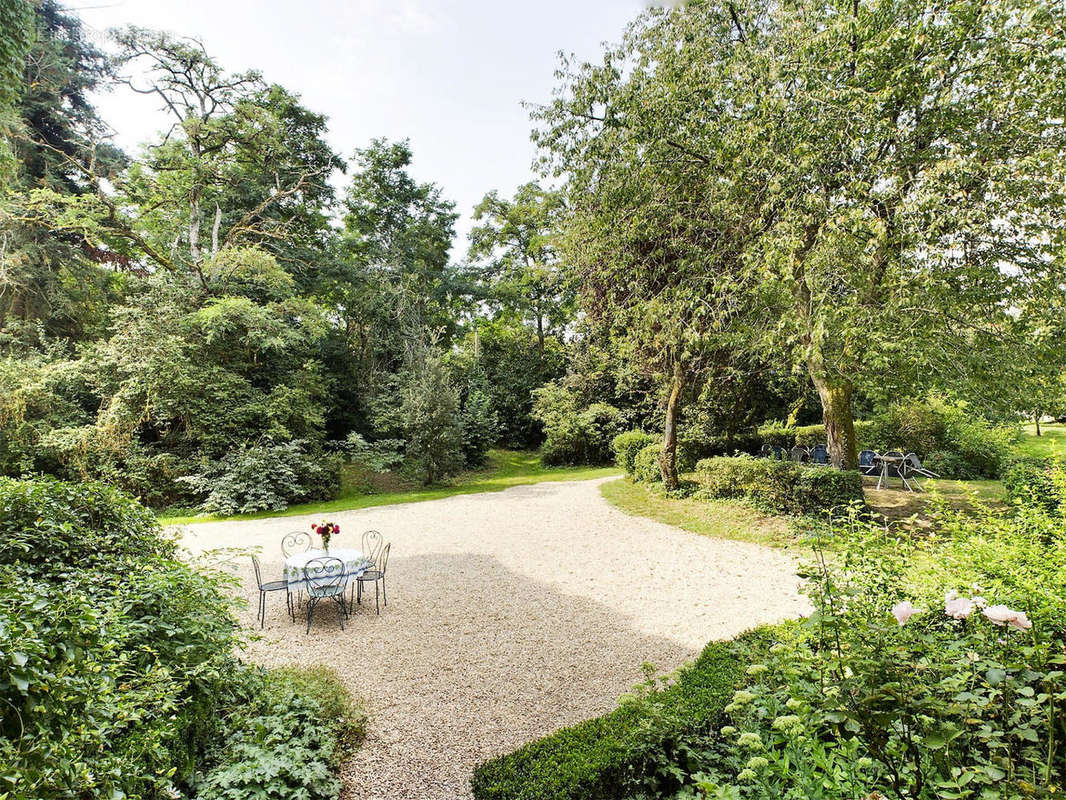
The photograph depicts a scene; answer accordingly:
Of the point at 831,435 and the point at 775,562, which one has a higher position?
the point at 831,435

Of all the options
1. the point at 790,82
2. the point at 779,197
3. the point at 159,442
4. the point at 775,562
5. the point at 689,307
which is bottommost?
the point at 775,562

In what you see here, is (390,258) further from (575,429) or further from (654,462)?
(654,462)

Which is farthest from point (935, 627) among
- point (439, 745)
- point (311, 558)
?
point (311, 558)

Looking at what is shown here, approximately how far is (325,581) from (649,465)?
9539 mm

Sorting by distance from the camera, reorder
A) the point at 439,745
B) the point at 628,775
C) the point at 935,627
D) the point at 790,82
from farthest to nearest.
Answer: the point at 790,82 → the point at 439,745 → the point at 935,627 → the point at 628,775

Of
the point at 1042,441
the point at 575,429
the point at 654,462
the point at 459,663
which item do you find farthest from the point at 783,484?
the point at 1042,441

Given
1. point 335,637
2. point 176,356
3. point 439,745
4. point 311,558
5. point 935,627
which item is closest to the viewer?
point 935,627

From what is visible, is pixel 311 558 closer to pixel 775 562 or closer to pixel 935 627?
pixel 935 627

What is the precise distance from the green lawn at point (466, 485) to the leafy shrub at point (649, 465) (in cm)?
322

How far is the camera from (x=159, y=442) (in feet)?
42.9

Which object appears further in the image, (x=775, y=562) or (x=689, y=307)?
(x=689, y=307)

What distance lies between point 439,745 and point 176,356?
1327 centimetres

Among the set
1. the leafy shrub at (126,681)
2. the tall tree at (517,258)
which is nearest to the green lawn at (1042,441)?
the leafy shrub at (126,681)

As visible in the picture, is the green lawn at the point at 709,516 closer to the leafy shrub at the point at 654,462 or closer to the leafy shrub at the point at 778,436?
the leafy shrub at the point at 654,462
